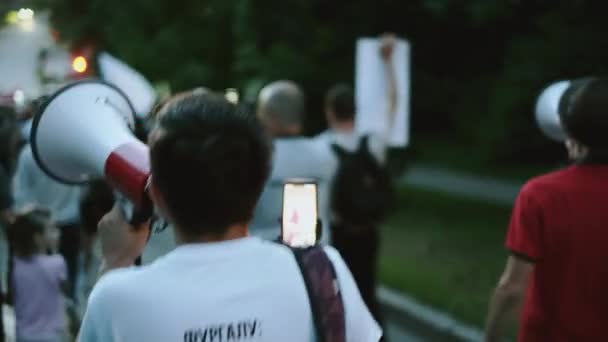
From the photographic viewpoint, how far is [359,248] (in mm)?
6301

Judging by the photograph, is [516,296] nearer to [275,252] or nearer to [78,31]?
[275,252]

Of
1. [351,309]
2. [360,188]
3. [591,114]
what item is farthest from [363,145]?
[351,309]

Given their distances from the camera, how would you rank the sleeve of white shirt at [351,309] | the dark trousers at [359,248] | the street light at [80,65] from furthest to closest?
the street light at [80,65], the dark trousers at [359,248], the sleeve of white shirt at [351,309]

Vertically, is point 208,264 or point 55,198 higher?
point 208,264

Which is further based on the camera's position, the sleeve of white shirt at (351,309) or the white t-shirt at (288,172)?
the white t-shirt at (288,172)

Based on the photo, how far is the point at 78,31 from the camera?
18.2 m

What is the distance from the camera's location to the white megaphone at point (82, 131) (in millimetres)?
2611

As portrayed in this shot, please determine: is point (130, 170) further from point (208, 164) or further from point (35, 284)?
point (35, 284)

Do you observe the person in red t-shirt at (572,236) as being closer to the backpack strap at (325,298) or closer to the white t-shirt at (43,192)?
the backpack strap at (325,298)

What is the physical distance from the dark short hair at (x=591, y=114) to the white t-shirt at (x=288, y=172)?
1.40 meters

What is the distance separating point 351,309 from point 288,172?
298 cm

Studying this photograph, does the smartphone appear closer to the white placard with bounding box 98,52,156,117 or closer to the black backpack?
the black backpack

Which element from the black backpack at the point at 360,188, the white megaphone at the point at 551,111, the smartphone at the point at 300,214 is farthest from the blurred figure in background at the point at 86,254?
the smartphone at the point at 300,214

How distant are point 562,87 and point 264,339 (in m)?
2.44
